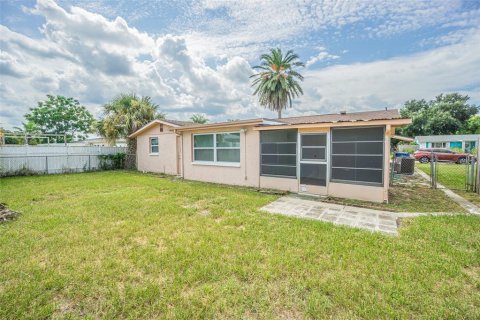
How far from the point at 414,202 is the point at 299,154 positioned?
3.73 m

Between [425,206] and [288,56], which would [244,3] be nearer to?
[425,206]

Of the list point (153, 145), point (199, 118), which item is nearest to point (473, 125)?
point (199, 118)

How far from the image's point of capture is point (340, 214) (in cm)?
552

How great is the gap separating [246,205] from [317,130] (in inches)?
137

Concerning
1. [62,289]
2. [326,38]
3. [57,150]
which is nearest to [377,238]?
[62,289]

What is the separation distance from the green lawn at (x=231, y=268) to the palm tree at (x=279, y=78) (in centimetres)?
2168

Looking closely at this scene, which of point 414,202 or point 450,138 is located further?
Result: point 450,138

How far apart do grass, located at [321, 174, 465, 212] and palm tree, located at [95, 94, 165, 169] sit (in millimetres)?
13428

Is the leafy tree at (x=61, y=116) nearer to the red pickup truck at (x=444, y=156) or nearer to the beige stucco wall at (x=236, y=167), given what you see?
the beige stucco wall at (x=236, y=167)

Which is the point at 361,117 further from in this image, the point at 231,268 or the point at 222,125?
the point at 231,268

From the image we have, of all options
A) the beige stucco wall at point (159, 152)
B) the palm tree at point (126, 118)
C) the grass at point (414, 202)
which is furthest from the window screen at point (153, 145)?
the grass at point (414, 202)

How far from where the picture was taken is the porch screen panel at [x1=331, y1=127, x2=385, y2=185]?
6430 mm

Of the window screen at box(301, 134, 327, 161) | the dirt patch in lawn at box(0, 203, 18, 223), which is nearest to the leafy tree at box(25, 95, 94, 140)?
the dirt patch in lawn at box(0, 203, 18, 223)

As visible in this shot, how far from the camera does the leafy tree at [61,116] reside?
3148cm
